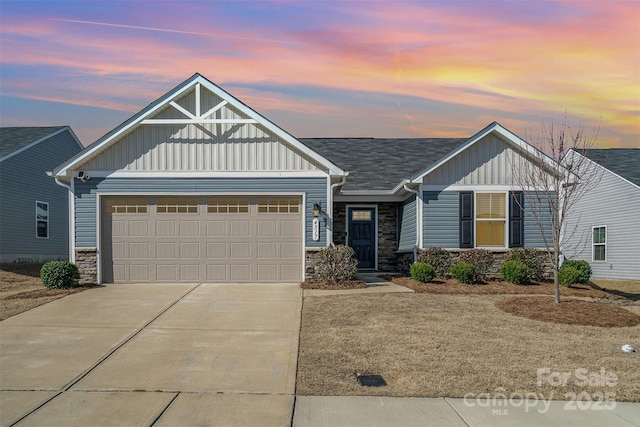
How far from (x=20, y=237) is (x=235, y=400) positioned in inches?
746

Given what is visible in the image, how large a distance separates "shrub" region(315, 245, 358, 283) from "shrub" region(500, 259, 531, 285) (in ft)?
13.3

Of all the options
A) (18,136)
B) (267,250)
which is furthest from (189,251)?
(18,136)

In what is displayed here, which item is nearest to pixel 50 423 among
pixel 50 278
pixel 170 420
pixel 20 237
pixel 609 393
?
pixel 170 420

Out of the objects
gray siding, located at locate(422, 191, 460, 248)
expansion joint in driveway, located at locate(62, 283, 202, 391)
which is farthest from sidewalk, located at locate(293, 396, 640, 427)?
gray siding, located at locate(422, 191, 460, 248)

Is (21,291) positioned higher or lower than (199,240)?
lower

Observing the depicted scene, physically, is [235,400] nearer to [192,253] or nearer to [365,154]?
[192,253]

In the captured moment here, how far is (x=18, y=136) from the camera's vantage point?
24.7 m

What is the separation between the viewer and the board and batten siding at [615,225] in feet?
68.8

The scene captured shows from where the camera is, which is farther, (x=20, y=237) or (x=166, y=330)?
(x=20, y=237)

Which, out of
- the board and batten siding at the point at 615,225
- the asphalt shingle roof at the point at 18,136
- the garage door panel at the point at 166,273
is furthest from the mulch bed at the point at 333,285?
the asphalt shingle roof at the point at 18,136

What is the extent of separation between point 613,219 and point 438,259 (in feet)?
31.6

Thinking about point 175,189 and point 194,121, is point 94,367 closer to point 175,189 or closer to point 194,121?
point 175,189

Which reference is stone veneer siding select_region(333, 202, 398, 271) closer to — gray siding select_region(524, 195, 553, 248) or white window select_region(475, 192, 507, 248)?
white window select_region(475, 192, 507, 248)

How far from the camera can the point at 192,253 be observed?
15852mm
